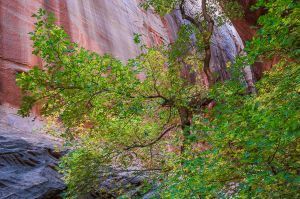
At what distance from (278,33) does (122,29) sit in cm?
2157

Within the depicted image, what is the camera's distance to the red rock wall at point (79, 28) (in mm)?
14901

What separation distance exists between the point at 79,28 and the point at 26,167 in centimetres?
1230

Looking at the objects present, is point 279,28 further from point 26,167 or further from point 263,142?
point 26,167

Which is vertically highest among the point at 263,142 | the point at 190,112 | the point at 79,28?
the point at 79,28

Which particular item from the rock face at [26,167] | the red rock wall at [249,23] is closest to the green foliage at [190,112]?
the rock face at [26,167]

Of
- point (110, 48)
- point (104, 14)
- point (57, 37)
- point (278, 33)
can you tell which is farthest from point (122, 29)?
point (278, 33)

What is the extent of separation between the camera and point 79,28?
20141mm

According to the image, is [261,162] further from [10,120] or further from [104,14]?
[104,14]

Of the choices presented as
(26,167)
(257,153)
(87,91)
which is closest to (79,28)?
(26,167)

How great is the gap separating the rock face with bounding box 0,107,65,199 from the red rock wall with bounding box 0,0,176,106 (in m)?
3.90

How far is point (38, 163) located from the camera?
10.5 meters

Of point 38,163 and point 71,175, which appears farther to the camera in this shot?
point 38,163

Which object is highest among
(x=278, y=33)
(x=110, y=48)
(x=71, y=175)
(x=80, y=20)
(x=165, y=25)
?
(x=165, y=25)

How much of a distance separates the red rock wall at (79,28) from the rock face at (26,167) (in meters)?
3.90
